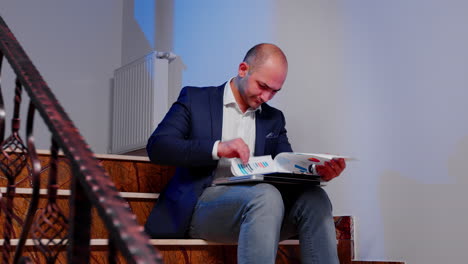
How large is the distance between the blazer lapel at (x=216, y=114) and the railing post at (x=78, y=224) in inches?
50.1

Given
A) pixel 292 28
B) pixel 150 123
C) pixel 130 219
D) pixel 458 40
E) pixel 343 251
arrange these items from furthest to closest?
1. pixel 150 123
2. pixel 292 28
3. pixel 343 251
4. pixel 458 40
5. pixel 130 219

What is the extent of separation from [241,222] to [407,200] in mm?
638

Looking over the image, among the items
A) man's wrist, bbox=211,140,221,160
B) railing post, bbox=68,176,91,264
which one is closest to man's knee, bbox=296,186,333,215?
man's wrist, bbox=211,140,221,160

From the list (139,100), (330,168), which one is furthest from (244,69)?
(139,100)

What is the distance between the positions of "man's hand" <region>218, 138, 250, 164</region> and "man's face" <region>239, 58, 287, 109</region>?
0.83ft

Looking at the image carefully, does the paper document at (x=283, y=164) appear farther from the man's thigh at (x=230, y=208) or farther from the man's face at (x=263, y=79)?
the man's face at (x=263, y=79)

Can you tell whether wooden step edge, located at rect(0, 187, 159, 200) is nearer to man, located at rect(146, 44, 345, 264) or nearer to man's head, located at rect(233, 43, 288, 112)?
man, located at rect(146, 44, 345, 264)

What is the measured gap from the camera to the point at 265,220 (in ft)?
6.05

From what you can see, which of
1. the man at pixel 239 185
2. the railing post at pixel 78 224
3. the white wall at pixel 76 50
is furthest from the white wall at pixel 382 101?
the railing post at pixel 78 224

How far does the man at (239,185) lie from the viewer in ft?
6.20

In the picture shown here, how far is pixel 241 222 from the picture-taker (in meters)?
1.96

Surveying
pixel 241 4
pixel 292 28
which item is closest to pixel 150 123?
pixel 241 4

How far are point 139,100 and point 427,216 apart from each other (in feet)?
7.75

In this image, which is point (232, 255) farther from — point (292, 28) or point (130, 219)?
point (130, 219)
